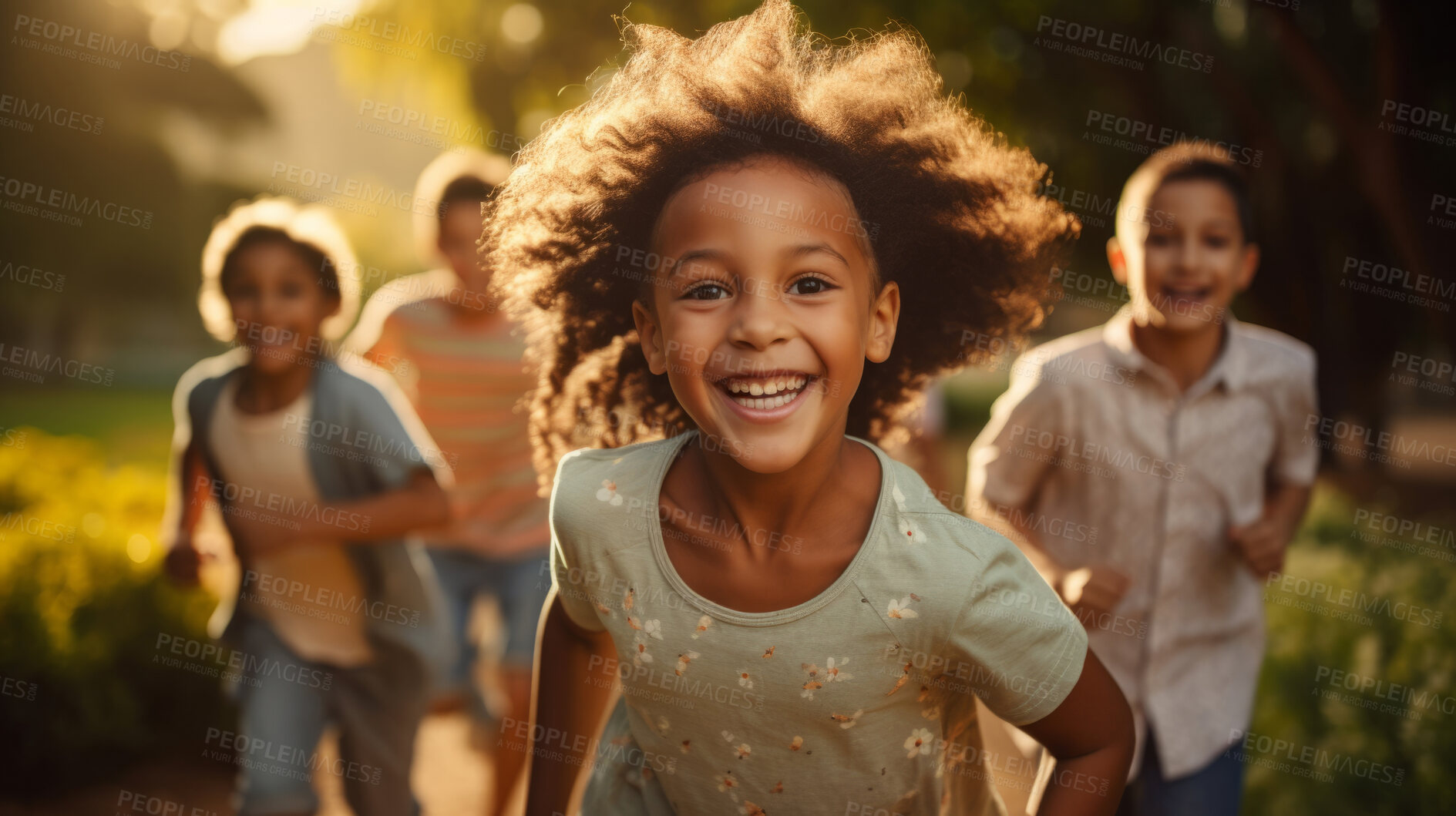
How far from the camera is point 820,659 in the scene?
1963 mm

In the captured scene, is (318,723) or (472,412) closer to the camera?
(318,723)

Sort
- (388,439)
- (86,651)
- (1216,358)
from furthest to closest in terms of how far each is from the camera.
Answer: (86,651)
(388,439)
(1216,358)

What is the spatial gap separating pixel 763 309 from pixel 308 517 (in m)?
2.27

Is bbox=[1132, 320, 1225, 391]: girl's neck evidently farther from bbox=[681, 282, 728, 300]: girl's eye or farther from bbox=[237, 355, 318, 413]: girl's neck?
bbox=[237, 355, 318, 413]: girl's neck

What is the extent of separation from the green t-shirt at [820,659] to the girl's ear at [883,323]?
212mm

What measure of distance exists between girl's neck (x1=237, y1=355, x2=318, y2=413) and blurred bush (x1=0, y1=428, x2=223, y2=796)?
7.10ft

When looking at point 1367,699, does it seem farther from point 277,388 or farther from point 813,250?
point 277,388

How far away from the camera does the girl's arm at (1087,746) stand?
6.45ft

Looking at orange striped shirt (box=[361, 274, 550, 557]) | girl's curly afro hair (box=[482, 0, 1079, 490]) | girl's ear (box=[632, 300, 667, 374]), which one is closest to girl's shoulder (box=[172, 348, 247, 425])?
orange striped shirt (box=[361, 274, 550, 557])

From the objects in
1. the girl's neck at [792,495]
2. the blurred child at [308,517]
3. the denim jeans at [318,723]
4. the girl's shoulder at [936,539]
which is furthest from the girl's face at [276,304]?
the girl's shoulder at [936,539]

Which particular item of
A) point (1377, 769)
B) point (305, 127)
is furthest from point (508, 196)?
point (305, 127)

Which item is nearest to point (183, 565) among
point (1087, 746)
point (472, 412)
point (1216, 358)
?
point (472, 412)

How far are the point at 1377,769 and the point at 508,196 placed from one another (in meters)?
3.98

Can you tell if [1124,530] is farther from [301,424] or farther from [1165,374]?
[301,424]
